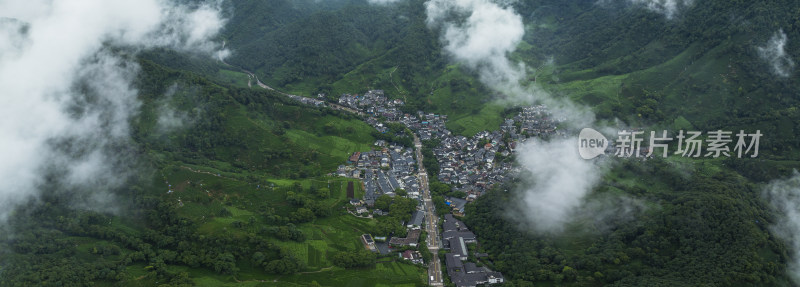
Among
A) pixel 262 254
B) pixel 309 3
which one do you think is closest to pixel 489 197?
pixel 262 254

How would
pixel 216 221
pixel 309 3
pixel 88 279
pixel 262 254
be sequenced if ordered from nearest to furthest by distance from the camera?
pixel 88 279, pixel 262 254, pixel 216 221, pixel 309 3

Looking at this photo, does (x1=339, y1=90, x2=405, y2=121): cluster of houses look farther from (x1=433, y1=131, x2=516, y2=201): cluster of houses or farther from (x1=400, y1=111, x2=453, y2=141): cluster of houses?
(x1=433, y1=131, x2=516, y2=201): cluster of houses

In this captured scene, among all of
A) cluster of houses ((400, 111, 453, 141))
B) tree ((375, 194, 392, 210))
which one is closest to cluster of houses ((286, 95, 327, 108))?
cluster of houses ((400, 111, 453, 141))

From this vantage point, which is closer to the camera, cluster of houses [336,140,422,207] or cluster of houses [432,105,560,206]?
cluster of houses [336,140,422,207]

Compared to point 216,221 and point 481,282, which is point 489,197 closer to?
point 481,282

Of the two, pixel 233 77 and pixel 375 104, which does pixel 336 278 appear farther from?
pixel 233 77

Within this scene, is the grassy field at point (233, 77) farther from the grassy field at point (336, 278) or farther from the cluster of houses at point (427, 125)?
the grassy field at point (336, 278)

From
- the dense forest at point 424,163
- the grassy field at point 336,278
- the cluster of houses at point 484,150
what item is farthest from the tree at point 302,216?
the cluster of houses at point 484,150
